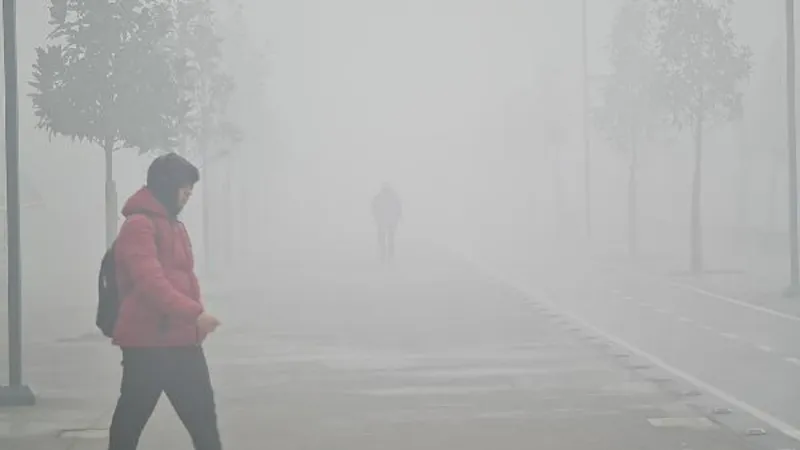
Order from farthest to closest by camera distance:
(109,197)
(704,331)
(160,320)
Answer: (109,197) → (704,331) → (160,320)

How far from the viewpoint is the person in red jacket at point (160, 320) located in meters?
8.53

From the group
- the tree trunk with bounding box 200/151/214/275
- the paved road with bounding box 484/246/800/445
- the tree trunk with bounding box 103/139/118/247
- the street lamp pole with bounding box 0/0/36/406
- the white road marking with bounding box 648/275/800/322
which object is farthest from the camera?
the tree trunk with bounding box 200/151/214/275

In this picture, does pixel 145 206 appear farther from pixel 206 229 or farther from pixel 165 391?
pixel 206 229

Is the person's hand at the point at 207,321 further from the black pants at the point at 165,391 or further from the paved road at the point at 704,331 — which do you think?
the paved road at the point at 704,331

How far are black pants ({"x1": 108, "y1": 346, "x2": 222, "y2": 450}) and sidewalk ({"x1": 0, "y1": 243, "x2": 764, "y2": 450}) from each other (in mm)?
2519

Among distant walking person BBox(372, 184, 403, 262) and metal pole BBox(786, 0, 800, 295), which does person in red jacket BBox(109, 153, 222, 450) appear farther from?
distant walking person BBox(372, 184, 403, 262)

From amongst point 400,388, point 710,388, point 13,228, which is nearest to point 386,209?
point 400,388

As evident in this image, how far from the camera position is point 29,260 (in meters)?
46.9

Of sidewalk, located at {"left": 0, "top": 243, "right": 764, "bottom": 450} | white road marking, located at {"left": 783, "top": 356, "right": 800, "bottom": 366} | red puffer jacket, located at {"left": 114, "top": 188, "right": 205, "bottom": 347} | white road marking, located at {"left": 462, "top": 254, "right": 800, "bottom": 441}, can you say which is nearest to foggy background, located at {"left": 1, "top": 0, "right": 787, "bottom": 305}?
sidewalk, located at {"left": 0, "top": 243, "right": 764, "bottom": 450}

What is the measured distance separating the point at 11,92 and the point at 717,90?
2348 centimetres

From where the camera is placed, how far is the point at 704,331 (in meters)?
21.2

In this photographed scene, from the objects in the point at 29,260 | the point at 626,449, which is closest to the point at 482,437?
the point at 626,449

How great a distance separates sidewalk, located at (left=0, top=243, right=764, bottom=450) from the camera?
38.3 ft

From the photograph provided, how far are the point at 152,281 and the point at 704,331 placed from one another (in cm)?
1388
